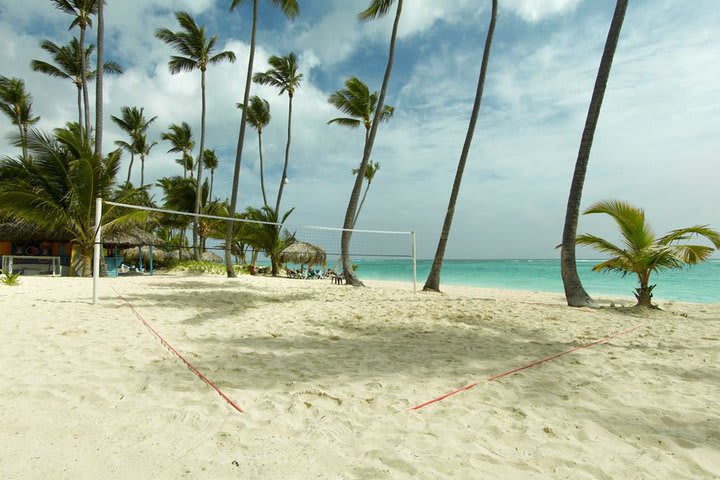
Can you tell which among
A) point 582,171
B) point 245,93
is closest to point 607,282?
point 582,171

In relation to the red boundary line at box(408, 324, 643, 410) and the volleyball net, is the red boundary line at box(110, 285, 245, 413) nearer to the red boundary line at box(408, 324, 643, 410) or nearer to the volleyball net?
the red boundary line at box(408, 324, 643, 410)

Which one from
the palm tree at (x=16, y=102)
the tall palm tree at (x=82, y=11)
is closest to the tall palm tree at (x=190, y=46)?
the tall palm tree at (x=82, y=11)

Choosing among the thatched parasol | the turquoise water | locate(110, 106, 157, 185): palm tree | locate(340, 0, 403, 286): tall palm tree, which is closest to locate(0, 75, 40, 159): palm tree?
locate(110, 106, 157, 185): palm tree

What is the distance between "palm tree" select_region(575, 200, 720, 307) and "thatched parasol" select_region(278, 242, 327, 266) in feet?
47.3

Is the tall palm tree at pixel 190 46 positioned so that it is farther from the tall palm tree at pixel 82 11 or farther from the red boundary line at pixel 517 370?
the red boundary line at pixel 517 370

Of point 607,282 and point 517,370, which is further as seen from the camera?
point 607,282

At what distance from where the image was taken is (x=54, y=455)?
5.49 ft

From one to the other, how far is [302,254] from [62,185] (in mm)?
10434

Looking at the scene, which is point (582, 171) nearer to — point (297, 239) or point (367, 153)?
point (367, 153)

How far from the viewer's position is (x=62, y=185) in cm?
1143

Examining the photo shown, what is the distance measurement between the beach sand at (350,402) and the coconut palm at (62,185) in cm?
766

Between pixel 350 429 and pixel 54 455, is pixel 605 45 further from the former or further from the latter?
pixel 54 455

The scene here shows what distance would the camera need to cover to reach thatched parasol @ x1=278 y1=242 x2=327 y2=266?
760 inches

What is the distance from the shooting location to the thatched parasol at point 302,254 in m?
19.3
